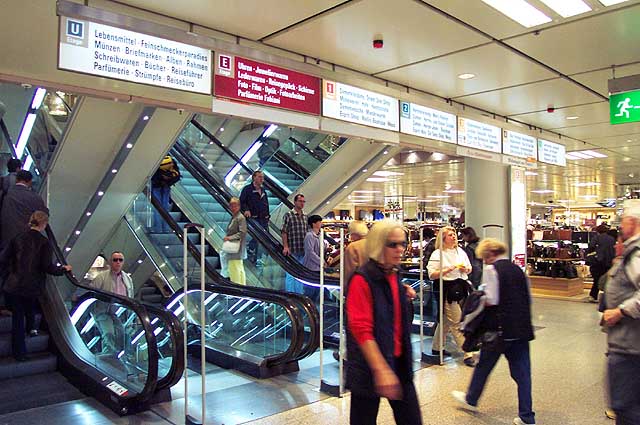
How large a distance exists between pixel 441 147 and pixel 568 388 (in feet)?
10.5

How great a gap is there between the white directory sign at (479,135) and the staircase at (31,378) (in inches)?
218

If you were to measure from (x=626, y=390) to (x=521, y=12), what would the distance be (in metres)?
3.03

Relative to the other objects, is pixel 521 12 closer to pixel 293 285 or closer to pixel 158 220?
pixel 293 285

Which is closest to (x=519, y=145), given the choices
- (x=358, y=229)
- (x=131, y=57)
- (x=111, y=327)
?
(x=358, y=229)

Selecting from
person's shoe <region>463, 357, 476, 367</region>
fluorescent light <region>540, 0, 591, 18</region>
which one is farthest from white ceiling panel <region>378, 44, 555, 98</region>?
person's shoe <region>463, 357, 476, 367</region>

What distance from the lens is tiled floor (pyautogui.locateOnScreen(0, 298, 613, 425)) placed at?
4410mm

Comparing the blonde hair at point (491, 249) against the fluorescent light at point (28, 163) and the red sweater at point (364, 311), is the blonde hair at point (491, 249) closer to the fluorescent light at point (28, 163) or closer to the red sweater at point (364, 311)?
the red sweater at point (364, 311)

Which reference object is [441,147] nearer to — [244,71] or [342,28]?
[342,28]

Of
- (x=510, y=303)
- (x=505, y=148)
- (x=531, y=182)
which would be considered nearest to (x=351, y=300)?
(x=510, y=303)

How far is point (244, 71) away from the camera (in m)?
4.82

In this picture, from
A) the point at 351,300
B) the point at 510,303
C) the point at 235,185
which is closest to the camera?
the point at 351,300

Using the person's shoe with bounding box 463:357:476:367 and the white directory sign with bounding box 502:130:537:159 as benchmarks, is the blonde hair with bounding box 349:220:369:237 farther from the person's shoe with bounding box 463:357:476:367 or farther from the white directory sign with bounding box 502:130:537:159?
the white directory sign with bounding box 502:130:537:159

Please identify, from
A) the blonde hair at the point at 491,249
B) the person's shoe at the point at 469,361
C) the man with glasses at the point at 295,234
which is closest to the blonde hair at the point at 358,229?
the blonde hair at the point at 491,249

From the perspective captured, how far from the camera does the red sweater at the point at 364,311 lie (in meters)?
2.59
